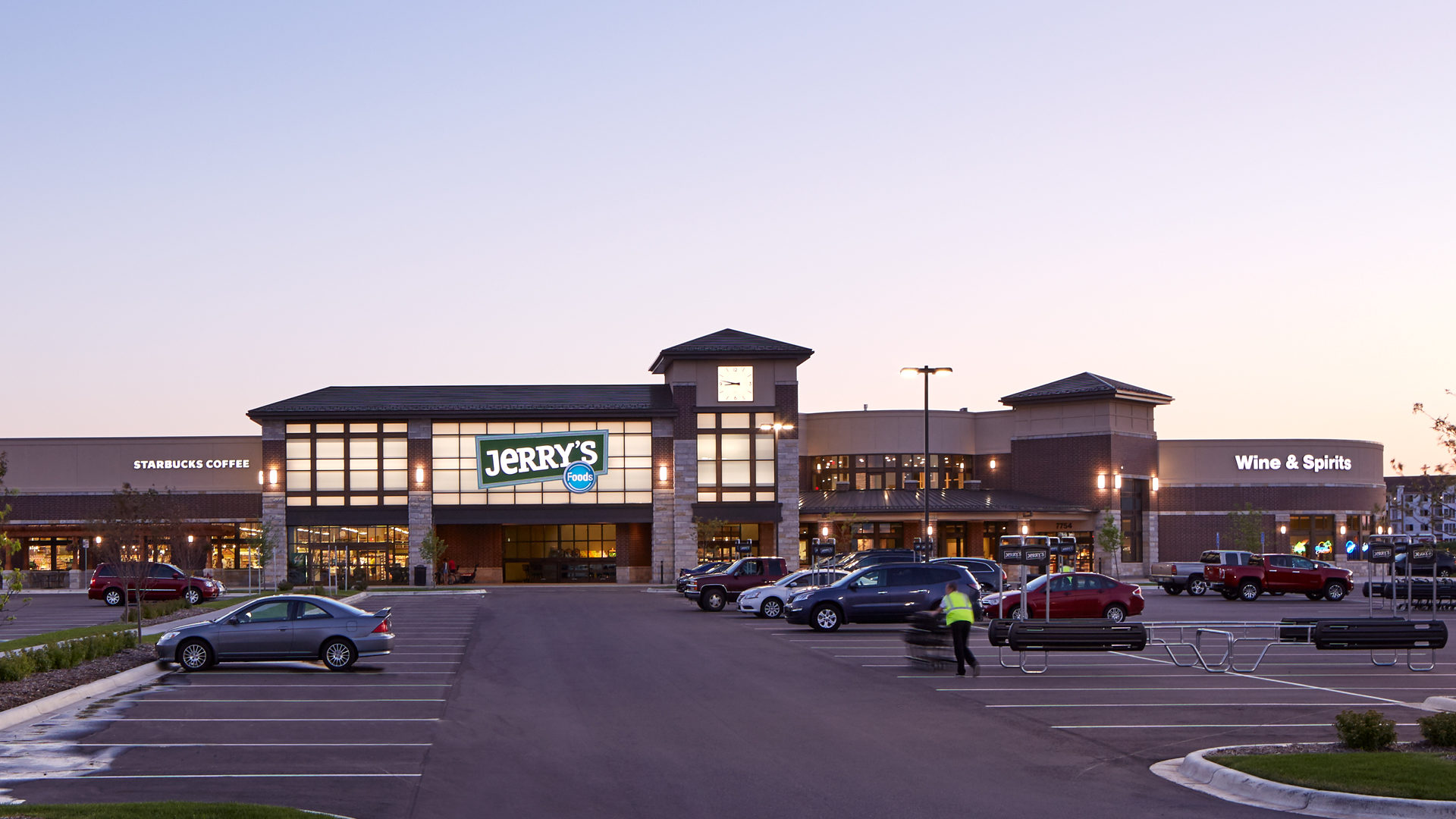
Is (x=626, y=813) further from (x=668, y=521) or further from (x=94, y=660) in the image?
(x=668, y=521)

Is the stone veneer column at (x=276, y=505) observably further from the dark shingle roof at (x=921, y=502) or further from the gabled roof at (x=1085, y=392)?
the gabled roof at (x=1085, y=392)

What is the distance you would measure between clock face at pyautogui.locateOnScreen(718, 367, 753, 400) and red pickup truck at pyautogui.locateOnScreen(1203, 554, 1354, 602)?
2832 centimetres

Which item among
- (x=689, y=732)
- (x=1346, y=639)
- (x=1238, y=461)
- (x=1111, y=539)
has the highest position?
(x=1238, y=461)

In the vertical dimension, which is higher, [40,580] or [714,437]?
[714,437]

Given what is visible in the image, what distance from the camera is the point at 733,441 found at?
70.8 metres

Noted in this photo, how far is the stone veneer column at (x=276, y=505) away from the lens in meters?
68.1

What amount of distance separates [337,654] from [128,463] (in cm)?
5553

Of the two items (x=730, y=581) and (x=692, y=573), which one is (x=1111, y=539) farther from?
(x=730, y=581)

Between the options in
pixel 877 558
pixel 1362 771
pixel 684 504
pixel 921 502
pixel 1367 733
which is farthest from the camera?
pixel 921 502

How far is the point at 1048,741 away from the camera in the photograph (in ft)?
48.7

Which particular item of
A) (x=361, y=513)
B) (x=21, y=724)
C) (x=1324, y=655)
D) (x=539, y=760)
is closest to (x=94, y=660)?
(x=21, y=724)

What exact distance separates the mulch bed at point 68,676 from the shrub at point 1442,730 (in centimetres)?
1655

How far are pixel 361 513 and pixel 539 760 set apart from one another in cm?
5752

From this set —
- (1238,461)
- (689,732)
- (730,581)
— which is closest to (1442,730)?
(689,732)
